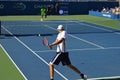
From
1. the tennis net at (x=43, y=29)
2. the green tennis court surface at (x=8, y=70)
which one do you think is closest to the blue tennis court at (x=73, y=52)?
the tennis net at (x=43, y=29)

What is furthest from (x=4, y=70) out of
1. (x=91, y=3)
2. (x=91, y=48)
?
(x=91, y=3)

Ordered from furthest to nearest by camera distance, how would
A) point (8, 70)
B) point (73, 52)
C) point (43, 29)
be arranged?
point (43, 29)
point (73, 52)
point (8, 70)

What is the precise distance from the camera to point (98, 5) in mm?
44188

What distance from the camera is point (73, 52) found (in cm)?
Result: 1794

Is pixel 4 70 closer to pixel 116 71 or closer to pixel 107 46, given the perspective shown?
pixel 116 71

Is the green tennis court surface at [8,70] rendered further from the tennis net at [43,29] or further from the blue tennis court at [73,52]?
the tennis net at [43,29]

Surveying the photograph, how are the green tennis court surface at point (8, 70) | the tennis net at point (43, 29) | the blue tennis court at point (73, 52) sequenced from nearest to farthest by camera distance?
the green tennis court surface at point (8, 70) < the blue tennis court at point (73, 52) < the tennis net at point (43, 29)

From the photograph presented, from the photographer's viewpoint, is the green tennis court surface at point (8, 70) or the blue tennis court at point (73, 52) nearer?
the green tennis court surface at point (8, 70)

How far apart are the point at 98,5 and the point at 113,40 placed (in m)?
22.5

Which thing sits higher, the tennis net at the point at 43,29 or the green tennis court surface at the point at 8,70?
the green tennis court surface at the point at 8,70

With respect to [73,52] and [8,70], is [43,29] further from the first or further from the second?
[8,70]

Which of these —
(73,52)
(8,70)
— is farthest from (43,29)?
(8,70)

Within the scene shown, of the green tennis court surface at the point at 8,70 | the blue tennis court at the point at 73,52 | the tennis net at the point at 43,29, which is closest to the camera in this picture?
the green tennis court surface at the point at 8,70

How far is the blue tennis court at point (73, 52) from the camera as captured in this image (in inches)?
532
